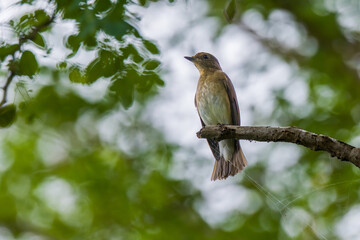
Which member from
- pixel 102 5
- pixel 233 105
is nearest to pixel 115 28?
pixel 102 5

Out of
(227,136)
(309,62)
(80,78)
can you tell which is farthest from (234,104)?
(309,62)

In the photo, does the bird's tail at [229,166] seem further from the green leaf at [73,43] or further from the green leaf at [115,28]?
the green leaf at [115,28]

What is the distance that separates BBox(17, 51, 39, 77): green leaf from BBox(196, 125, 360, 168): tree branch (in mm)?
1227

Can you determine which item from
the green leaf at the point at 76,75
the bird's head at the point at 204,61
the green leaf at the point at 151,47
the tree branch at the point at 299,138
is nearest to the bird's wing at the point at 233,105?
the bird's head at the point at 204,61

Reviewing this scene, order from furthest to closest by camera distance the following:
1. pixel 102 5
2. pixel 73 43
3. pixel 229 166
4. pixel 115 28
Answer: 1. pixel 229 166
2. pixel 73 43
3. pixel 102 5
4. pixel 115 28

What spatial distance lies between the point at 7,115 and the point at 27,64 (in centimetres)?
39

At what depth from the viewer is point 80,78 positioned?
3086 mm

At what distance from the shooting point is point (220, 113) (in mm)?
5531

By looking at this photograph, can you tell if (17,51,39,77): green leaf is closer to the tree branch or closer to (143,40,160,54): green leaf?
(143,40,160,54): green leaf

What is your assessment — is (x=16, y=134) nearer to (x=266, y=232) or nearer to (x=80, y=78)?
(x=266, y=232)

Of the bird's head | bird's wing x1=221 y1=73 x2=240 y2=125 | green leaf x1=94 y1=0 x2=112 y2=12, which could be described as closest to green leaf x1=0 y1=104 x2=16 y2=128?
green leaf x1=94 y1=0 x2=112 y2=12

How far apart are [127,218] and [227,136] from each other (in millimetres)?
4716

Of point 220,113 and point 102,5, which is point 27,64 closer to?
point 102,5

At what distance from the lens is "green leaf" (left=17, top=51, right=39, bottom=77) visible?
290cm
